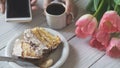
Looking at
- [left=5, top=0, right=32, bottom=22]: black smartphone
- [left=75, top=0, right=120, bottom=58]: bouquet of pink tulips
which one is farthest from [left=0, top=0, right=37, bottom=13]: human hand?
[left=75, top=0, right=120, bottom=58]: bouquet of pink tulips

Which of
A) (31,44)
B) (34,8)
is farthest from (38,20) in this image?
(31,44)

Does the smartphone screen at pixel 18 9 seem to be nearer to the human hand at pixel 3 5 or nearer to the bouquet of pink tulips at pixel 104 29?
the human hand at pixel 3 5

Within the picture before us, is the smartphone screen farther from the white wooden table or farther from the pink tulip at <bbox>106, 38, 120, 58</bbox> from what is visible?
the pink tulip at <bbox>106, 38, 120, 58</bbox>

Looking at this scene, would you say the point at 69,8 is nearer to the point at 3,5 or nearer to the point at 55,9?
the point at 55,9

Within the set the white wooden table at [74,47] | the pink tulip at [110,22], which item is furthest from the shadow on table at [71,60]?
the pink tulip at [110,22]

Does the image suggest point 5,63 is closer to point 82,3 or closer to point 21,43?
point 21,43

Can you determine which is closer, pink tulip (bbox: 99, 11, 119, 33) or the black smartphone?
pink tulip (bbox: 99, 11, 119, 33)

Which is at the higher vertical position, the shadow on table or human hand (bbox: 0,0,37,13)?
human hand (bbox: 0,0,37,13)
